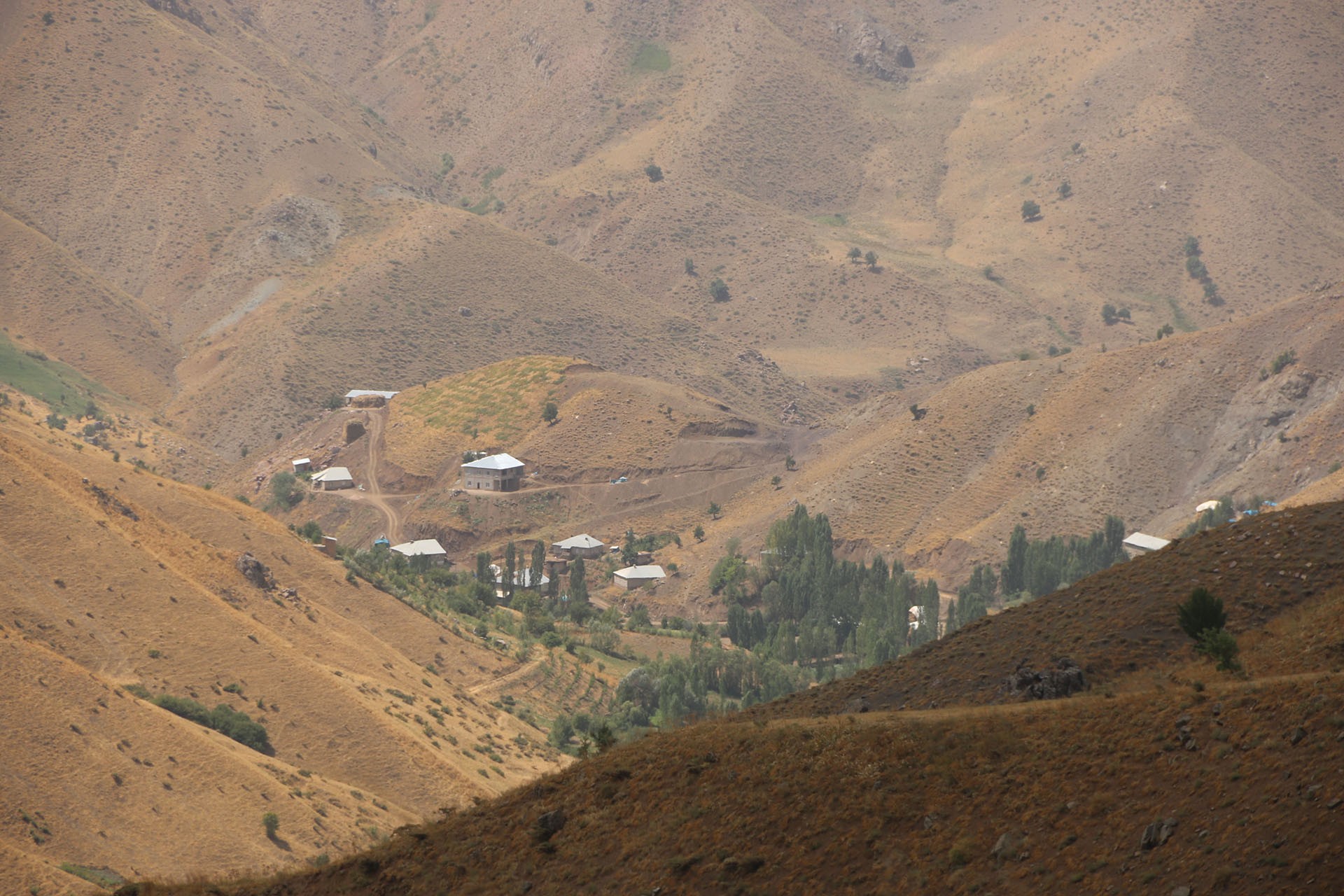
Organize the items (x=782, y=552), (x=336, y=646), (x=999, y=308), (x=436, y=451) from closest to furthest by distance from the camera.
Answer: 1. (x=336, y=646)
2. (x=782, y=552)
3. (x=436, y=451)
4. (x=999, y=308)

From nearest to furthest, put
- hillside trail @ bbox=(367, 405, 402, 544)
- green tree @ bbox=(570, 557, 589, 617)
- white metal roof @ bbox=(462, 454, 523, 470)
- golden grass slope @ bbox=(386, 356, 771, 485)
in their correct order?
green tree @ bbox=(570, 557, 589, 617) < hillside trail @ bbox=(367, 405, 402, 544) < white metal roof @ bbox=(462, 454, 523, 470) < golden grass slope @ bbox=(386, 356, 771, 485)

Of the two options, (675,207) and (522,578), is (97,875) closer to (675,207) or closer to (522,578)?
(522,578)

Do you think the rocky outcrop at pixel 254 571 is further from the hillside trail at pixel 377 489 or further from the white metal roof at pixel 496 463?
the white metal roof at pixel 496 463

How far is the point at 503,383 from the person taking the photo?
122 metres

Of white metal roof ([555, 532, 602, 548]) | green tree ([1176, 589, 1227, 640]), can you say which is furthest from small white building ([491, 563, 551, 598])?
green tree ([1176, 589, 1227, 640])

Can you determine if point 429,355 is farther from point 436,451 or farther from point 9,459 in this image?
point 9,459

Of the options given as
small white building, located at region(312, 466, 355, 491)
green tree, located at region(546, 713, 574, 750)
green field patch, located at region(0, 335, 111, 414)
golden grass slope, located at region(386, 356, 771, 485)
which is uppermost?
green field patch, located at region(0, 335, 111, 414)

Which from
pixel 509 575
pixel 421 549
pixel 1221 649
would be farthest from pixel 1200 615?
pixel 421 549

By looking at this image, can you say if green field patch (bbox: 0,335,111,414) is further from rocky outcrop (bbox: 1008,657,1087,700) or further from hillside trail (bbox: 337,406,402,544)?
rocky outcrop (bbox: 1008,657,1087,700)

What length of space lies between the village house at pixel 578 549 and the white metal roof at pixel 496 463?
8.95 meters

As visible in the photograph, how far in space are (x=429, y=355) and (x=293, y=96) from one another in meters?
55.5

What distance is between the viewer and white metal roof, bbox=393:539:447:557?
97438 millimetres

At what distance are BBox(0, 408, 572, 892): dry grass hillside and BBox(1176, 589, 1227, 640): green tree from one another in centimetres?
2238

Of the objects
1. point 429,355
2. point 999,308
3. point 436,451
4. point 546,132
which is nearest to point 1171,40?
point 999,308
